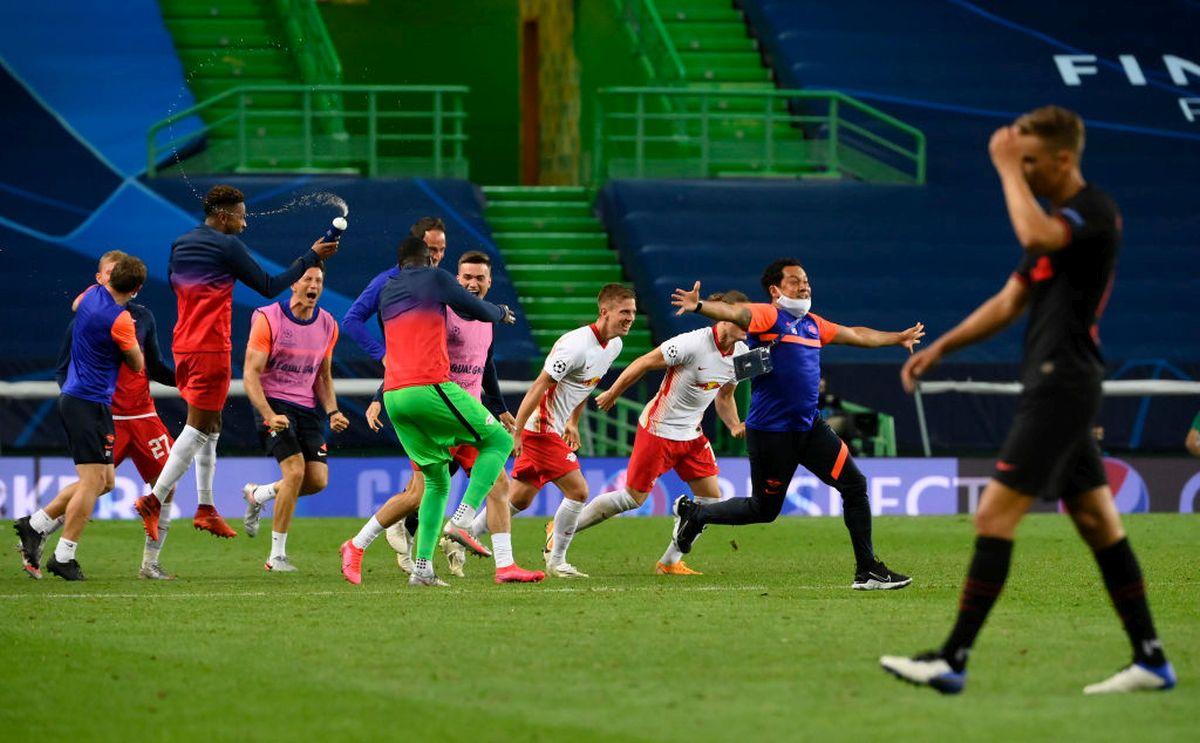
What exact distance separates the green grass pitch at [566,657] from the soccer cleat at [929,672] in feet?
0.23

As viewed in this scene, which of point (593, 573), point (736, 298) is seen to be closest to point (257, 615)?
point (593, 573)

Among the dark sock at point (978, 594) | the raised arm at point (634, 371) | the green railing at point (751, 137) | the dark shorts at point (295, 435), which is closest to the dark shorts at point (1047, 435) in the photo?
the dark sock at point (978, 594)

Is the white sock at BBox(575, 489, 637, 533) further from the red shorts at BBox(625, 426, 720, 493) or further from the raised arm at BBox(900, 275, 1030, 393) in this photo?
the raised arm at BBox(900, 275, 1030, 393)

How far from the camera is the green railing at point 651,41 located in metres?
30.0

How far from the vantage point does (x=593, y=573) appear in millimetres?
13422

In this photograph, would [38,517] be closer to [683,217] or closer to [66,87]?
[683,217]

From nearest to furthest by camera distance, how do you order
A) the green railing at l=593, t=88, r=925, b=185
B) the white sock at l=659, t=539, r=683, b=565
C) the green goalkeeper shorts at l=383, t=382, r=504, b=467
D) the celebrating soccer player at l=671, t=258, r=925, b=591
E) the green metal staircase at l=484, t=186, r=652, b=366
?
the green goalkeeper shorts at l=383, t=382, r=504, b=467 → the celebrating soccer player at l=671, t=258, r=925, b=591 → the white sock at l=659, t=539, r=683, b=565 → the green metal staircase at l=484, t=186, r=652, b=366 → the green railing at l=593, t=88, r=925, b=185

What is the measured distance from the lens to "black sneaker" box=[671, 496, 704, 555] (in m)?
13.0

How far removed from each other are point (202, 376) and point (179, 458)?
57 cm

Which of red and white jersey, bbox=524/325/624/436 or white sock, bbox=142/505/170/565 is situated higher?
red and white jersey, bbox=524/325/624/436

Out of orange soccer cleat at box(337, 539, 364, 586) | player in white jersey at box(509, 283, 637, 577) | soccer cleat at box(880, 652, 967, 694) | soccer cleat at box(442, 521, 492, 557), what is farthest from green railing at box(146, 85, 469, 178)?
soccer cleat at box(880, 652, 967, 694)

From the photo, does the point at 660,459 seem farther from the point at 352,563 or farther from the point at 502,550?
the point at 352,563

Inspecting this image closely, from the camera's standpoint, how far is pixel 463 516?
485 inches

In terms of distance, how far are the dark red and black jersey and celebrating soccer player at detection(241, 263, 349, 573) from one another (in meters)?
7.10
